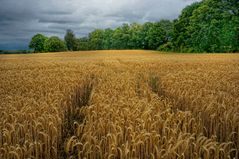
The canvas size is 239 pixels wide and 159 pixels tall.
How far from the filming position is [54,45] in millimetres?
125812

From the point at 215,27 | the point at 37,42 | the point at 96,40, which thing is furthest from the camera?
the point at 37,42

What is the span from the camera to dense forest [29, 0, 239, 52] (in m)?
63.6

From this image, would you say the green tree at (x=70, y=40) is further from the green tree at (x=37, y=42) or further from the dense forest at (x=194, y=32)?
the dense forest at (x=194, y=32)

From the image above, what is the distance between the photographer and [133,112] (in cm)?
648

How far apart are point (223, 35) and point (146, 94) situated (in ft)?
186

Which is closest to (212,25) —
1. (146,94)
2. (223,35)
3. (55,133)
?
(223,35)

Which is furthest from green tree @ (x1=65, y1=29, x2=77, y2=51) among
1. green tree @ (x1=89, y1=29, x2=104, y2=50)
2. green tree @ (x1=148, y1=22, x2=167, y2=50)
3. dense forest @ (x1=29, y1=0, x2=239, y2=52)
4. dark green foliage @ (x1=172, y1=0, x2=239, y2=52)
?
dark green foliage @ (x1=172, y1=0, x2=239, y2=52)

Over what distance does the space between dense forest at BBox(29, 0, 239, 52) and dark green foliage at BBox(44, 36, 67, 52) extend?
62.7 feet

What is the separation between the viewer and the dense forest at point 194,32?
63562mm

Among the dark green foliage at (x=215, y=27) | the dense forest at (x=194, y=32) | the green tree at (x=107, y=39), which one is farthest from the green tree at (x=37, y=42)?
the dark green foliage at (x=215, y=27)

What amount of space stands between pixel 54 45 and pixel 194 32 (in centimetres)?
6749

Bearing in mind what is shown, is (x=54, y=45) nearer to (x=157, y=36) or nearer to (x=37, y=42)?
(x=37, y=42)

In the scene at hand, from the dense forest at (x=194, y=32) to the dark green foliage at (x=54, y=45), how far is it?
62.7 feet

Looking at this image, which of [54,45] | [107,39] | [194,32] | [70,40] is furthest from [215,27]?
[70,40]
